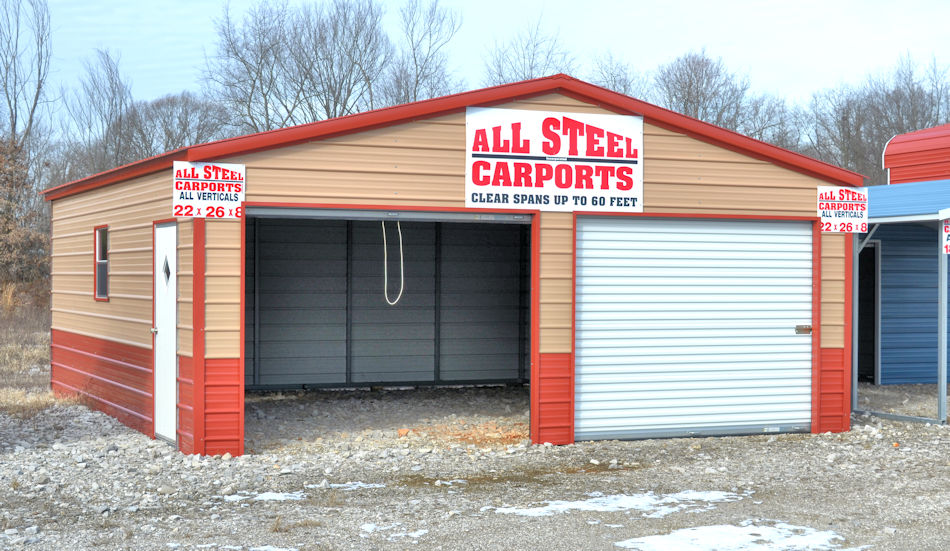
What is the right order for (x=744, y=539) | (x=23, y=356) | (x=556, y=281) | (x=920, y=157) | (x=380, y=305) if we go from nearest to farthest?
(x=744, y=539) → (x=556, y=281) → (x=380, y=305) → (x=920, y=157) → (x=23, y=356)

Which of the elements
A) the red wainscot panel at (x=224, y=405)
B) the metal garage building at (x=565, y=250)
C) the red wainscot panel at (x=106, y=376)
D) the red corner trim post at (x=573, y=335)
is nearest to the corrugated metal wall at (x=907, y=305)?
the metal garage building at (x=565, y=250)

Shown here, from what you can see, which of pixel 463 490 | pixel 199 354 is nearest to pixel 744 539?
pixel 463 490

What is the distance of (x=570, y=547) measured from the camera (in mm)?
6773

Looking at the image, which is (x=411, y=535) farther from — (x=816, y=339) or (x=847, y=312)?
(x=847, y=312)

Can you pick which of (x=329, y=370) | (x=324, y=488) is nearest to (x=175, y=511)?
(x=324, y=488)

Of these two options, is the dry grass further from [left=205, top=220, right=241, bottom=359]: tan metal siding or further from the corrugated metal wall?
the corrugated metal wall

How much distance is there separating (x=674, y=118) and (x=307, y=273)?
22.3ft

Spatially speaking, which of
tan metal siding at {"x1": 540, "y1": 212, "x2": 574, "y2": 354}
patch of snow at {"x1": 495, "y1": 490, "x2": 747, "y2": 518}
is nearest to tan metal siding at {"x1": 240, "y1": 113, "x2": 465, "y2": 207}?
tan metal siding at {"x1": 540, "y1": 212, "x2": 574, "y2": 354}

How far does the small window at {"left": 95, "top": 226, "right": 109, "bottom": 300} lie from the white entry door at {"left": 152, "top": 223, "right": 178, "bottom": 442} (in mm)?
2533

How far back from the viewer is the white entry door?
33.7 feet

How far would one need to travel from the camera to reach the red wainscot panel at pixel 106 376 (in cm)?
1136

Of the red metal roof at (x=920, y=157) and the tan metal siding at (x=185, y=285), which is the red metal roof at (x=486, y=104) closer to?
the tan metal siding at (x=185, y=285)

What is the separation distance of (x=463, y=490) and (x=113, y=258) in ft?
20.2

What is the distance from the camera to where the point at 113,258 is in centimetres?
1244
